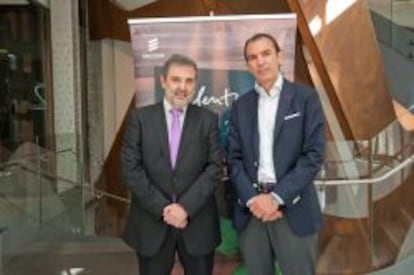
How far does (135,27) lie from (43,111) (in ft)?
20.6

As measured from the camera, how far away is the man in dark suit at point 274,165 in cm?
287

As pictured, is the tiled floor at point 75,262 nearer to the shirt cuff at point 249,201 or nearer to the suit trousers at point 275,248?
the suit trousers at point 275,248

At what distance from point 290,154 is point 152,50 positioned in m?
1.81

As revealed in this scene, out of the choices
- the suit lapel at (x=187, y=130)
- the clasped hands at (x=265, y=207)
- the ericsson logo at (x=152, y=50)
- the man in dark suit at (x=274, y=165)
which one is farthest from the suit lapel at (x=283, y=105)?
the ericsson logo at (x=152, y=50)

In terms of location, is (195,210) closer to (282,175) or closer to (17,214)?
(282,175)

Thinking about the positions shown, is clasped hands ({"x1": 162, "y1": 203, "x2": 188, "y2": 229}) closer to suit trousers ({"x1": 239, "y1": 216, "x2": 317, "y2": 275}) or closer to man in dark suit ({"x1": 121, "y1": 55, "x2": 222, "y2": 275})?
man in dark suit ({"x1": 121, "y1": 55, "x2": 222, "y2": 275})

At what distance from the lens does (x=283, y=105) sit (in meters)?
2.94

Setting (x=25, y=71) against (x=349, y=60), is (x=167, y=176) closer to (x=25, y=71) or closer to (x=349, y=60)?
(x=349, y=60)

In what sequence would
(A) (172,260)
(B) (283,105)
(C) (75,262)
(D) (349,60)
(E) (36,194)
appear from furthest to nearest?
(D) (349,60) → (E) (36,194) → (C) (75,262) → (A) (172,260) → (B) (283,105)

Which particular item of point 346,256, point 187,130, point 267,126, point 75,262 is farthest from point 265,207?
point 75,262

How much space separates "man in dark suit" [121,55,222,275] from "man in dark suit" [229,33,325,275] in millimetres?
131

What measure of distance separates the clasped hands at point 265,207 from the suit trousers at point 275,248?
0.27 feet

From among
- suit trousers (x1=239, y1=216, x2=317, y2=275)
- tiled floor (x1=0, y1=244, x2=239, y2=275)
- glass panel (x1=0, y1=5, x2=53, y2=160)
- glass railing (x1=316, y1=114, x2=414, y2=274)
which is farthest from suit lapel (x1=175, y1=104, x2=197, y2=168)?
glass panel (x1=0, y1=5, x2=53, y2=160)

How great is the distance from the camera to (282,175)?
2891 millimetres
